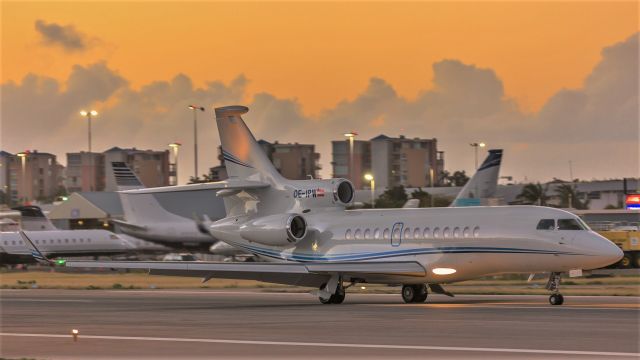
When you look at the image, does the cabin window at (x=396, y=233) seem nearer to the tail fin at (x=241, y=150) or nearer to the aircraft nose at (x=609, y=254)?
the tail fin at (x=241, y=150)

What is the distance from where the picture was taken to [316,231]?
34.4 metres

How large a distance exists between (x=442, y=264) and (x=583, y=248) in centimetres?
442

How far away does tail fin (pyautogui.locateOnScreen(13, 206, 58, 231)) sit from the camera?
8900 centimetres

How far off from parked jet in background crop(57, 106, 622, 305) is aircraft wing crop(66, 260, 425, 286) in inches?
1.2

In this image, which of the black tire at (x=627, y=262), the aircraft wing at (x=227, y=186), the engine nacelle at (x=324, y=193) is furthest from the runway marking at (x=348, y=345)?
the black tire at (x=627, y=262)

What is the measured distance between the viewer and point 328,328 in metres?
23.2

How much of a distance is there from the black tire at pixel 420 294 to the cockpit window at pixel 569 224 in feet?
17.6

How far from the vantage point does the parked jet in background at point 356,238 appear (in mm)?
28906

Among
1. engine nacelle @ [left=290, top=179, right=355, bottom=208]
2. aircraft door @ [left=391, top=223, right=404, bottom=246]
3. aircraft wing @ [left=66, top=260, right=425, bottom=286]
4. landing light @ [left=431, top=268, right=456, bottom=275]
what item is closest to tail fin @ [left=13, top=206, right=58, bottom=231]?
engine nacelle @ [left=290, top=179, right=355, bottom=208]

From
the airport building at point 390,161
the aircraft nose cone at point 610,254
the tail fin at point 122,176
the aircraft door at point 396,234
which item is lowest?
the aircraft nose cone at point 610,254

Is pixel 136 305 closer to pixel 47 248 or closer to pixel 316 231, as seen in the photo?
pixel 316 231

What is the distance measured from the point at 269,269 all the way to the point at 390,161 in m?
123

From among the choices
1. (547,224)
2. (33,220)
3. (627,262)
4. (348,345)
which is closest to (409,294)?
(547,224)

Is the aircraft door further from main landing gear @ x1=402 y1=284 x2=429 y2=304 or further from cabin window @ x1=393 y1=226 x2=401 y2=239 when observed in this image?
main landing gear @ x1=402 y1=284 x2=429 y2=304
